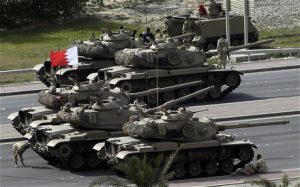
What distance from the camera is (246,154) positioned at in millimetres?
37656

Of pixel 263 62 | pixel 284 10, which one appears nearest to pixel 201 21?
pixel 263 62

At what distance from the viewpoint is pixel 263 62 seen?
6019 centimetres

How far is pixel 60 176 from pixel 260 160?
605 cm

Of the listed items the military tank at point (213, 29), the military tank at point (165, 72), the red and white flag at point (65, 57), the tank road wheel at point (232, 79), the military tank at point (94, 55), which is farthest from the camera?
the military tank at point (213, 29)

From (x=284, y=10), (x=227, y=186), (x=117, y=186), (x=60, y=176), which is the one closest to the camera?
(x=117, y=186)

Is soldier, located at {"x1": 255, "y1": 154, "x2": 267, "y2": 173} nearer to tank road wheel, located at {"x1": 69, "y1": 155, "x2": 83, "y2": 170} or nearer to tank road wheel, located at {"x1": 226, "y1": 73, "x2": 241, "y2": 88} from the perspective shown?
tank road wheel, located at {"x1": 69, "y1": 155, "x2": 83, "y2": 170}

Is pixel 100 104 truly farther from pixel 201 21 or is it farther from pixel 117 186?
pixel 201 21

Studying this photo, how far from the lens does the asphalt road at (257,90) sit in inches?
2040

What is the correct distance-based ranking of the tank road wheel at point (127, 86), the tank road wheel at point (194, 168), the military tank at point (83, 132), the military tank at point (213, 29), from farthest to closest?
the military tank at point (213, 29) → the tank road wheel at point (127, 86) → the military tank at point (83, 132) → the tank road wheel at point (194, 168)

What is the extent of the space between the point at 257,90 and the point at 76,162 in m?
15.9

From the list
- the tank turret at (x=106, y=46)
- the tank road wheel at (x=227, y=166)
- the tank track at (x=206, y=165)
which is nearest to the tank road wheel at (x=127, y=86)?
the tank turret at (x=106, y=46)

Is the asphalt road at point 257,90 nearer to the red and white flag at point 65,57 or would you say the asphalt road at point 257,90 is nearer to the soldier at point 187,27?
the red and white flag at point 65,57

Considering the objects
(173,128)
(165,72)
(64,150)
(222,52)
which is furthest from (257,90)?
(173,128)

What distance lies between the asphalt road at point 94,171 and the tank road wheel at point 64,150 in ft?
2.06
